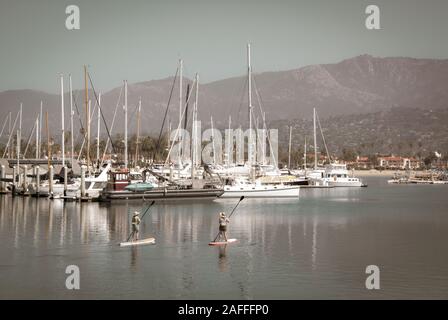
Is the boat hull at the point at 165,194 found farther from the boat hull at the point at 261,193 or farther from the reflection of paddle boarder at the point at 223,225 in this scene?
the reflection of paddle boarder at the point at 223,225

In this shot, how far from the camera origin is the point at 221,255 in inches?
1547

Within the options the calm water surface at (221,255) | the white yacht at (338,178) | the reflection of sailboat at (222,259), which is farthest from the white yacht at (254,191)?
the white yacht at (338,178)

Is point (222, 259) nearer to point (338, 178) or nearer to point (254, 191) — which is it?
point (254, 191)

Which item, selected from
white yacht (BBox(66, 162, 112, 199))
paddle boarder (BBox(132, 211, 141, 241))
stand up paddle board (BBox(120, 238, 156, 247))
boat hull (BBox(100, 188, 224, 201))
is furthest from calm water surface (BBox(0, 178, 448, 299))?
white yacht (BBox(66, 162, 112, 199))

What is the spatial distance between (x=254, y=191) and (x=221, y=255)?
45.6 metres

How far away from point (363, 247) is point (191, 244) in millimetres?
10710

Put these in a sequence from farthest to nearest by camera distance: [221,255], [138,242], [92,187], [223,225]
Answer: [92,187] < [138,242] < [223,225] < [221,255]

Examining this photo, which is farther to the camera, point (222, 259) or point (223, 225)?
point (223, 225)

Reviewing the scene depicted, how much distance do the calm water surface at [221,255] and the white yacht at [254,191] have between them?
14.5m

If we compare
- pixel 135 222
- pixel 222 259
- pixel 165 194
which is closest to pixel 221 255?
pixel 222 259
